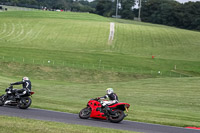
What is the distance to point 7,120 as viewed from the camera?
17.7m

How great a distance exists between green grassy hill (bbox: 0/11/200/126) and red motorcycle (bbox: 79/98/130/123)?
2.25 m

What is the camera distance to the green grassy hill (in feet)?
114

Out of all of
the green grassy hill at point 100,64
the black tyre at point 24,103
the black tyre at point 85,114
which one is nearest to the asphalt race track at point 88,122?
the black tyre at point 85,114

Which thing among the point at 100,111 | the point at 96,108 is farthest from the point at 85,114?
the point at 100,111

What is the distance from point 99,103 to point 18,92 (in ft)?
19.4

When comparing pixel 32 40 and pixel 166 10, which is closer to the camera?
pixel 32 40

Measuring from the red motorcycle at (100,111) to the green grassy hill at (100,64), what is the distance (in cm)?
225

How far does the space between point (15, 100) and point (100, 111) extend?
20.2 feet

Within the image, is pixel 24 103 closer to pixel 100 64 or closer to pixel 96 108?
pixel 96 108

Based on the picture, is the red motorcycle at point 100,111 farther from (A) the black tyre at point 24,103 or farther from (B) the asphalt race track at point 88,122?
(A) the black tyre at point 24,103

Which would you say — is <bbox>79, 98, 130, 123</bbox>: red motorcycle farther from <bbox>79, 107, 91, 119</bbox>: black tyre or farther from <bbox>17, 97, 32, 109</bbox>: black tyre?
<bbox>17, 97, 32, 109</bbox>: black tyre

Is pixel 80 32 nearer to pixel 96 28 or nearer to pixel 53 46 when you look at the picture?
pixel 96 28

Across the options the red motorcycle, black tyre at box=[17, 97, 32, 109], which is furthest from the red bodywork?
black tyre at box=[17, 97, 32, 109]

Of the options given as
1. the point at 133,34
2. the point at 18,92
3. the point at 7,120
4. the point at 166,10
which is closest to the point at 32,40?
the point at 133,34
